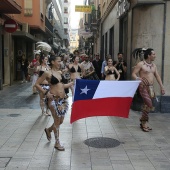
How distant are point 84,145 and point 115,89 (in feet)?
4.63

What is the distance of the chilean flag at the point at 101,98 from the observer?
6609mm

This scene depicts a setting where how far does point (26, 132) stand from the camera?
756 cm

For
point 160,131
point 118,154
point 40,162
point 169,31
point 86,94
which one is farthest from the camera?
point 169,31

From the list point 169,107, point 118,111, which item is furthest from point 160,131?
point 169,107

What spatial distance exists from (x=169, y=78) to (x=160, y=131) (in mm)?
2918

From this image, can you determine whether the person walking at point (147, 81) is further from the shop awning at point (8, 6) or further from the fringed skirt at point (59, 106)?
the shop awning at point (8, 6)

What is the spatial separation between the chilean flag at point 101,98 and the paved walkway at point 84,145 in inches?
23.4

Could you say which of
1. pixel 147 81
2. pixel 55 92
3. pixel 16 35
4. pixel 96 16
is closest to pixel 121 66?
pixel 147 81

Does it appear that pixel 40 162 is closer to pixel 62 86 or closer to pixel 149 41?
pixel 62 86

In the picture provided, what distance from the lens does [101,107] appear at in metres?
7.05

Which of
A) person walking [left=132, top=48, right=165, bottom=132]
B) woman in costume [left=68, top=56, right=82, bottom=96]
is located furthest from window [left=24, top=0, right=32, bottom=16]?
person walking [left=132, top=48, right=165, bottom=132]

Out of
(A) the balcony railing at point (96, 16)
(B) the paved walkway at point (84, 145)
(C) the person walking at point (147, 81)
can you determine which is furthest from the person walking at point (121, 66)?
(A) the balcony railing at point (96, 16)

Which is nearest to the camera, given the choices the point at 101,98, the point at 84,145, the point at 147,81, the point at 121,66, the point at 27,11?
the point at 84,145

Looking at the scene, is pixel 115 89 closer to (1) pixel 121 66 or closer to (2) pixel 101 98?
(2) pixel 101 98
